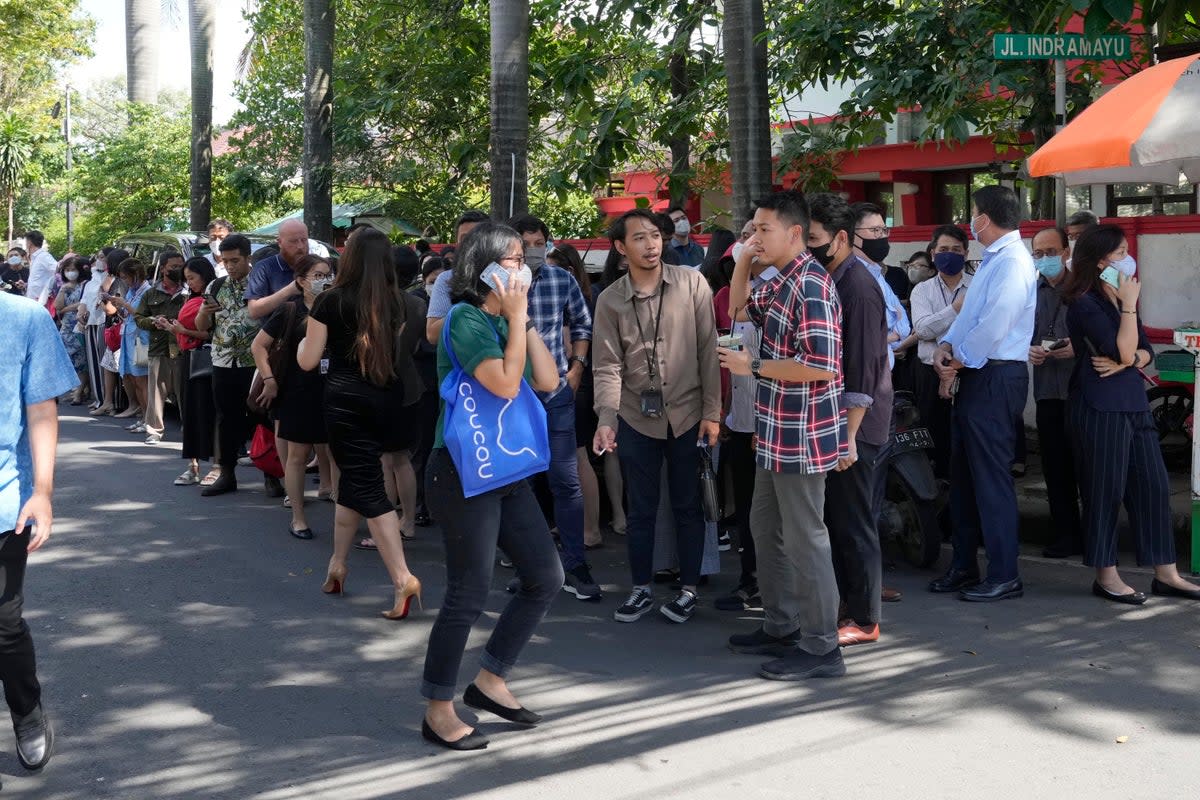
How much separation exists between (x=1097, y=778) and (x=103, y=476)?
8.54m

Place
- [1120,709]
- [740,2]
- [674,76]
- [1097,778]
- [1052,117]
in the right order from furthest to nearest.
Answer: [674,76] → [1052,117] → [740,2] → [1120,709] → [1097,778]

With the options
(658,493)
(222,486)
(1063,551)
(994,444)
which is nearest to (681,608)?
(658,493)

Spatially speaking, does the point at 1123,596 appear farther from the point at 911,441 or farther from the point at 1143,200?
the point at 1143,200

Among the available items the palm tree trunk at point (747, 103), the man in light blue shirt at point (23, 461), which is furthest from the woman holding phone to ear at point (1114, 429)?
the man in light blue shirt at point (23, 461)

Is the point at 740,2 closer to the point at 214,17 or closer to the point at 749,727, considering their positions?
the point at 749,727

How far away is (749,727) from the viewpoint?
516cm

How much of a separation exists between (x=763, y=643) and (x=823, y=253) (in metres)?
1.75

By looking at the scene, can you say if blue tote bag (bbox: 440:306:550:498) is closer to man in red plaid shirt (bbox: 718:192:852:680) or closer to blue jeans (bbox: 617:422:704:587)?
man in red plaid shirt (bbox: 718:192:852:680)

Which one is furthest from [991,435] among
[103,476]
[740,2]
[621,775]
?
[103,476]

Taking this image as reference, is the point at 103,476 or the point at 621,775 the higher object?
the point at 103,476

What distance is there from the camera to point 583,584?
711 centimetres

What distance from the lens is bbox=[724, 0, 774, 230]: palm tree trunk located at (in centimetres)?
1091

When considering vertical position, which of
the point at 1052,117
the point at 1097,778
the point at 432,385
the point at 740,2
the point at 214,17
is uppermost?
the point at 214,17

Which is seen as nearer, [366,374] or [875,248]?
[366,374]
